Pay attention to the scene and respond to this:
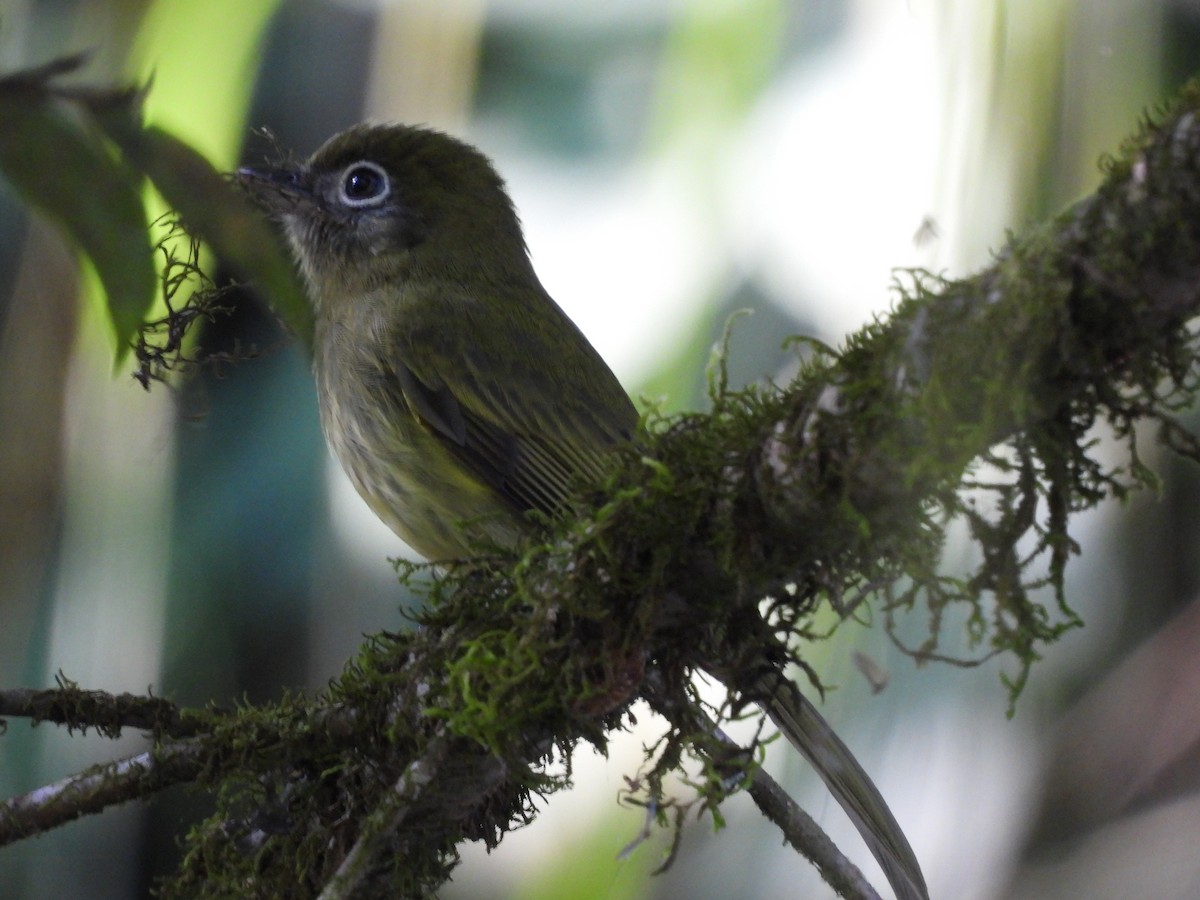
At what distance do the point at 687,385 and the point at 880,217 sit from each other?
0.60 metres

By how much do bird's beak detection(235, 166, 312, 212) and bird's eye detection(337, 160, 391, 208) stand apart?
0.09 meters

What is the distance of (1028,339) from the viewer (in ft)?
2.98

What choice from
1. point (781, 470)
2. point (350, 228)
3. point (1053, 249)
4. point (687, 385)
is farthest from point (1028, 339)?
point (350, 228)

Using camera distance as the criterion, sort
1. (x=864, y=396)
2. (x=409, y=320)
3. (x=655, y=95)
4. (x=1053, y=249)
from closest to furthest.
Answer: (x=1053, y=249), (x=864, y=396), (x=409, y=320), (x=655, y=95)

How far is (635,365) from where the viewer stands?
2.96m

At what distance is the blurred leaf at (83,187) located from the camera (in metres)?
1.96

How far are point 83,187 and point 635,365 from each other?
1412 millimetres

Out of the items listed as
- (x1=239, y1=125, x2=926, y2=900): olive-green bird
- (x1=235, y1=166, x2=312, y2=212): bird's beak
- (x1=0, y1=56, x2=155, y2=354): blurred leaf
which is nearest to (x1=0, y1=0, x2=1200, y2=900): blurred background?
(x1=235, y1=166, x2=312, y2=212): bird's beak

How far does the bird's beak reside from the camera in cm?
262

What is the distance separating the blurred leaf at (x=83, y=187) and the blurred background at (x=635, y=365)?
437 mm

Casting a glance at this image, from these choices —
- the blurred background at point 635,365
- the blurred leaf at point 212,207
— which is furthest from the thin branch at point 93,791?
the blurred leaf at point 212,207

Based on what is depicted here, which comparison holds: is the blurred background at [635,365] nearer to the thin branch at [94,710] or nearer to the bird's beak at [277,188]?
the bird's beak at [277,188]

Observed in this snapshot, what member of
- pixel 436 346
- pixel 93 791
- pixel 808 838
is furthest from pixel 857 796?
pixel 436 346

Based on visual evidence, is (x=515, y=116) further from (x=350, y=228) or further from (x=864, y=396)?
(x=864, y=396)
